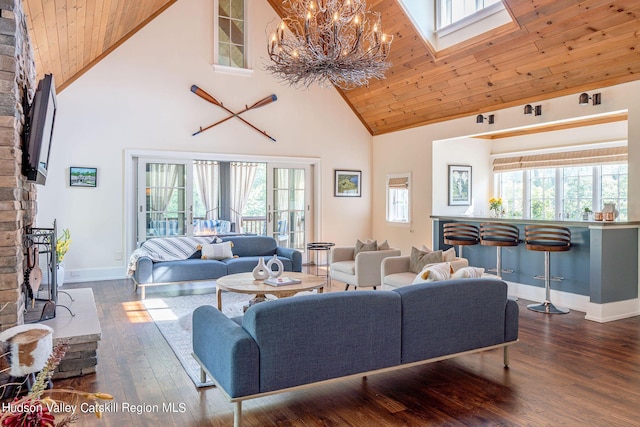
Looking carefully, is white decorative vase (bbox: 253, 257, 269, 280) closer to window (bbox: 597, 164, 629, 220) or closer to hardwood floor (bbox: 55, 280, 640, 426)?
hardwood floor (bbox: 55, 280, 640, 426)

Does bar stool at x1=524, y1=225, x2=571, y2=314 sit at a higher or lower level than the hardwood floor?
higher

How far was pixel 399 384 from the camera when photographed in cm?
316

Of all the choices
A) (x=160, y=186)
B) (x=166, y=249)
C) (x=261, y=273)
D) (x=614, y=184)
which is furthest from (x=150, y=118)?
(x=614, y=184)

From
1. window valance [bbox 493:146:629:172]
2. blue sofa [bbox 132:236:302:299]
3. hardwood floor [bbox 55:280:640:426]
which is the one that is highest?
window valance [bbox 493:146:629:172]

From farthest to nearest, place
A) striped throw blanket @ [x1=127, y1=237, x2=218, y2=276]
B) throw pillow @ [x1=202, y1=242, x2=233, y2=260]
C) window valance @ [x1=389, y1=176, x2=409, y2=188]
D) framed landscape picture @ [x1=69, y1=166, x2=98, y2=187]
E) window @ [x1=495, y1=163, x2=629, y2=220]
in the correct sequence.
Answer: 1. window valance @ [x1=389, y1=176, x2=409, y2=188]
2. window @ [x1=495, y1=163, x2=629, y2=220]
3. framed landscape picture @ [x1=69, y1=166, x2=98, y2=187]
4. throw pillow @ [x1=202, y1=242, x2=233, y2=260]
5. striped throw blanket @ [x1=127, y1=237, x2=218, y2=276]

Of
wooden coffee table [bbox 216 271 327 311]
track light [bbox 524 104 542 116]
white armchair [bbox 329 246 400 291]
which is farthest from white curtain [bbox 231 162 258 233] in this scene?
track light [bbox 524 104 542 116]

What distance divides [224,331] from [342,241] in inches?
262

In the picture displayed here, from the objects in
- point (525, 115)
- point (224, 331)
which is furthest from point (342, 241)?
point (224, 331)

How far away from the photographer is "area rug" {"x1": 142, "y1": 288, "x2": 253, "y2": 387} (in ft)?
11.7

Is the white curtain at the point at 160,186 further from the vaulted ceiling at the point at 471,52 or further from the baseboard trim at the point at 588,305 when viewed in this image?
the baseboard trim at the point at 588,305

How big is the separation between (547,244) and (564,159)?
9.84 feet

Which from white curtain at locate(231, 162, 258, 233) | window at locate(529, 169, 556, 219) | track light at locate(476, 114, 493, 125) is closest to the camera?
track light at locate(476, 114, 493, 125)

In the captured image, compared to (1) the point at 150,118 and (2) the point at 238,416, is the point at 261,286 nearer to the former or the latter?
(2) the point at 238,416

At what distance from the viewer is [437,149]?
7898 mm
